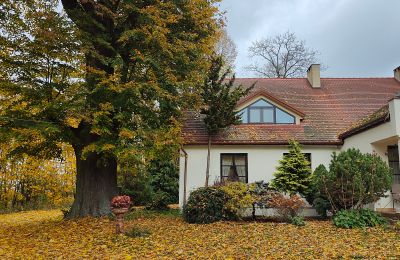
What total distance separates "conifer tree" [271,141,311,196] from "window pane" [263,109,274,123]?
3.48 meters

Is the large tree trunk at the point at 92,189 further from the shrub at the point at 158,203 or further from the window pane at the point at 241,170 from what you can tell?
the window pane at the point at 241,170

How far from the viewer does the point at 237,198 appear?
12734mm

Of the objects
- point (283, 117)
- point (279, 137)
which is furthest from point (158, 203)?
point (283, 117)

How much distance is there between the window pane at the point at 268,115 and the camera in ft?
59.0

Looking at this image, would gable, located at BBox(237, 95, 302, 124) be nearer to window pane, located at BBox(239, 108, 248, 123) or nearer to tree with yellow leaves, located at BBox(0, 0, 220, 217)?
window pane, located at BBox(239, 108, 248, 123)

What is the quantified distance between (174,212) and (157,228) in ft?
17.5

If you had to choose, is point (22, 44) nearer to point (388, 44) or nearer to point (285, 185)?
point (285, 185)

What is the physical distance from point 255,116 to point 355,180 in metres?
7.25

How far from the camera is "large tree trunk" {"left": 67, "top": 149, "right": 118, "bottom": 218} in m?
13.0

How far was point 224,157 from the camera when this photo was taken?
17.0 m

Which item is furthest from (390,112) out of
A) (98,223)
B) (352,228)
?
(98,223)

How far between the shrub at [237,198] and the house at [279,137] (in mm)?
3461

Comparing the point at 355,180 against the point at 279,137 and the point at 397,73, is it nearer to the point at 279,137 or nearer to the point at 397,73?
the point at 279,137

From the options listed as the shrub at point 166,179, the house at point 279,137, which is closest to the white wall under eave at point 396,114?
the house at point 279,137
